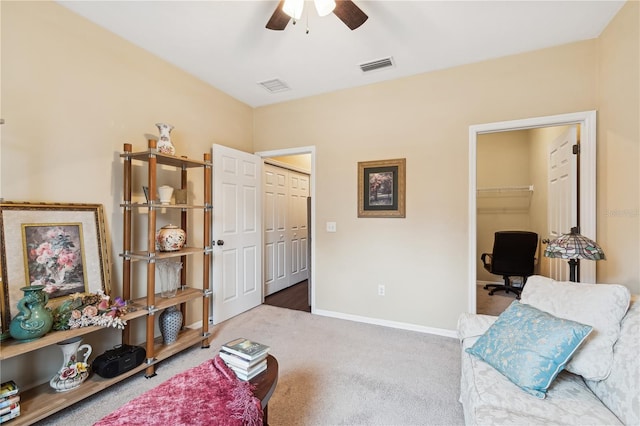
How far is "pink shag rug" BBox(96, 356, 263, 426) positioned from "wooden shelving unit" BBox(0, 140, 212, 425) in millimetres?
886

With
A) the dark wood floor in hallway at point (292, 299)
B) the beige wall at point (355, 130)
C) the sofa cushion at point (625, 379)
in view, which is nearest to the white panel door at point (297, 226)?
the dark wood floor in hallway at point (292, 299)

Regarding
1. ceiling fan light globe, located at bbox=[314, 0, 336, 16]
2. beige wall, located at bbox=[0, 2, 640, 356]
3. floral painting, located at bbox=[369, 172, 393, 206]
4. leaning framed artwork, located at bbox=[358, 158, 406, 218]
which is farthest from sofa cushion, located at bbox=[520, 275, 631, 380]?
ceiling fan light globe, located at bbox=[314, 0, 336, 16]

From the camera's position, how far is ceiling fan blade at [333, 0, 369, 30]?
1663 millimetres

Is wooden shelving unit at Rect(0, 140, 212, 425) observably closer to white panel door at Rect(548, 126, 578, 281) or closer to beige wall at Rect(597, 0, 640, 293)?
beige wall at Rect(597, 0, 640, 293)

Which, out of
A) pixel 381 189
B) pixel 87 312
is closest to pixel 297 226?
pixel 381 189

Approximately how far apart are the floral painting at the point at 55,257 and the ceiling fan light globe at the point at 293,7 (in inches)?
82.1

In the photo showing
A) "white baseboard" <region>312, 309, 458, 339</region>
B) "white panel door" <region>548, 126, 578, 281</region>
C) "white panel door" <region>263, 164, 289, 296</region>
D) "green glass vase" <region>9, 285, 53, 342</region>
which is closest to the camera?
"green glass vase" <region>9, 285, 53, 342</region>

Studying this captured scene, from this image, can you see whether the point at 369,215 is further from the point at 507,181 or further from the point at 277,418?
the point at 507,181

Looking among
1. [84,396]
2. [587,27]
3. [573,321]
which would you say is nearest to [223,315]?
[84,396]

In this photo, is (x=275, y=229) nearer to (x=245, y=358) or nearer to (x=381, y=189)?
(x=381, y=189)

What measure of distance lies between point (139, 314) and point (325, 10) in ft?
8.01

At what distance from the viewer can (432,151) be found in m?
2.93

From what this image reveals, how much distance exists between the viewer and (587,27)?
87.4 inches

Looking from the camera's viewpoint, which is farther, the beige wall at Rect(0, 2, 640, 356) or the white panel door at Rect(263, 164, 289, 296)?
the white panel door at Rect(263, 164, 289, 296)
